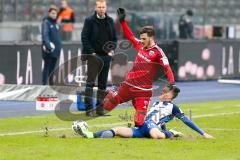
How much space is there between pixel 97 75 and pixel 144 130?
448 cm

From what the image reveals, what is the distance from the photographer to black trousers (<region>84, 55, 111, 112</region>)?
57.4ft

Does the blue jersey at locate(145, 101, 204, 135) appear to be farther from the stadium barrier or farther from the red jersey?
the stadium barrier

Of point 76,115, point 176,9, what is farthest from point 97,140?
point 176,9

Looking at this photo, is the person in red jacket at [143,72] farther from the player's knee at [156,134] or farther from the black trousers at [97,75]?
the black trousers at [97,75]

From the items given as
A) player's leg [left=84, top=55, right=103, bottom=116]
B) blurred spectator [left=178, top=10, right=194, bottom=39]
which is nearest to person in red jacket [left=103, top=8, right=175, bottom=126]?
player's leg [left=84, top=55, right=103, bottom=116]

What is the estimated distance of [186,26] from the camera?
29625mm

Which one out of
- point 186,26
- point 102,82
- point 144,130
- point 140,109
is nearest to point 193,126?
point 144,130

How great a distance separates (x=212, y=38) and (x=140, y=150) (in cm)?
1919

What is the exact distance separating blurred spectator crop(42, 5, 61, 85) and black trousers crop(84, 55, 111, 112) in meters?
4.49

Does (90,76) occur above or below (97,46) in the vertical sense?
below

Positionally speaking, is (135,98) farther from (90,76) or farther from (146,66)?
(90,76)

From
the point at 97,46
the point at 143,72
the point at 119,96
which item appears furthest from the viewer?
the point at 97,46

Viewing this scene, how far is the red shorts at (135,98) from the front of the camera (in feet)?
44.4

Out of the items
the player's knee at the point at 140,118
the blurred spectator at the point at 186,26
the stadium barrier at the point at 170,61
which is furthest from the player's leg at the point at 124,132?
the blurred spectator at the point at 186,26
